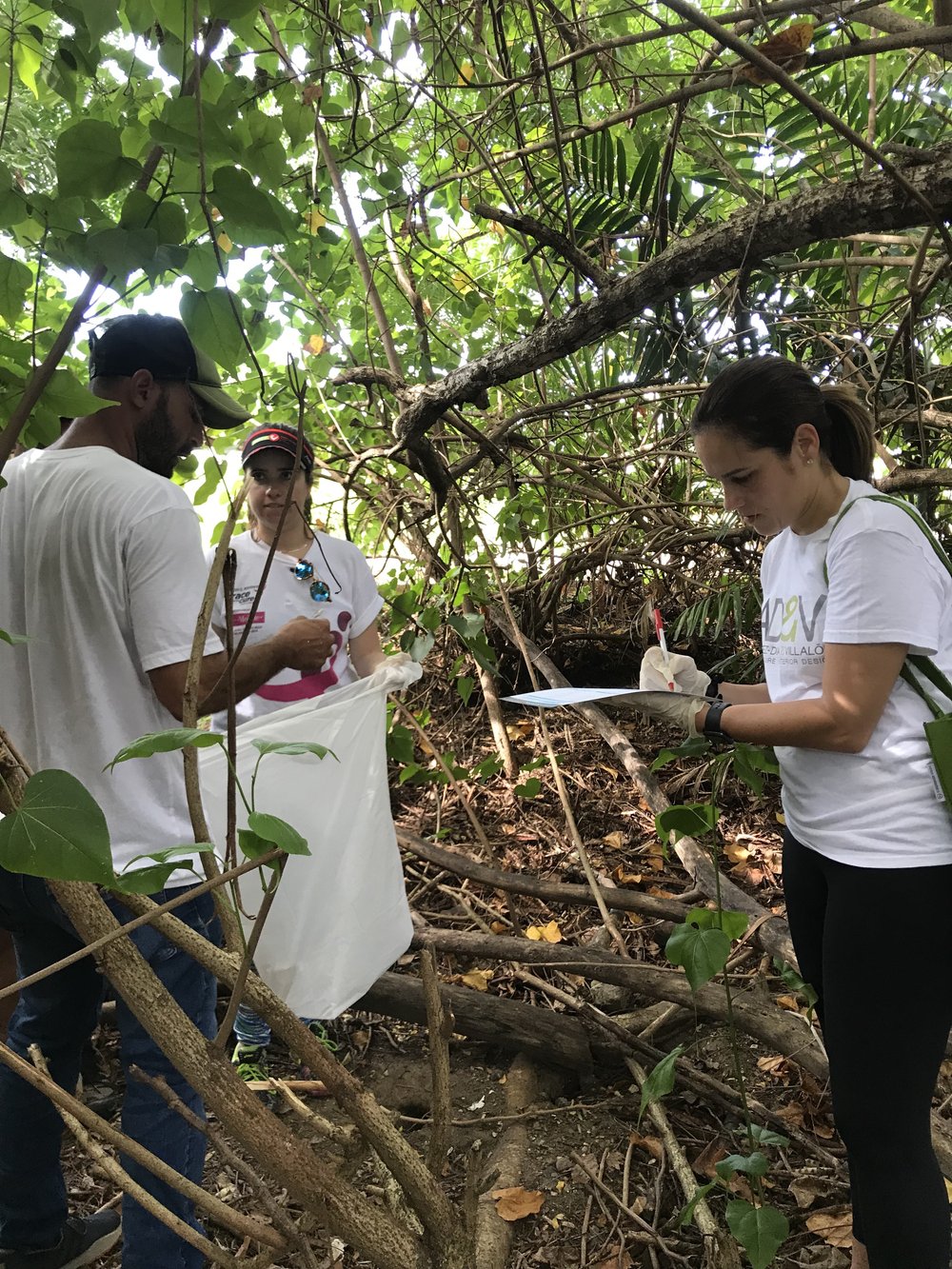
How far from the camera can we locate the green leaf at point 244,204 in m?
1.03

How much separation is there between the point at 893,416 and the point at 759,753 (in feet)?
5.06

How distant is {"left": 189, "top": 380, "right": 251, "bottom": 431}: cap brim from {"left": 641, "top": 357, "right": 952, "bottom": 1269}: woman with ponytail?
100cm

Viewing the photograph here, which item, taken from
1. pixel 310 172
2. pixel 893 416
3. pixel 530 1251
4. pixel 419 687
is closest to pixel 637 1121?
pixel 530 1251

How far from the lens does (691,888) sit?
274cm

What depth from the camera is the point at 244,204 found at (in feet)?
3.44

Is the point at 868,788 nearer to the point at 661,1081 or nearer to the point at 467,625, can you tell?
the point at 661,1081

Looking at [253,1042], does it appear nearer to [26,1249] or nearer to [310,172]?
[26,1249]

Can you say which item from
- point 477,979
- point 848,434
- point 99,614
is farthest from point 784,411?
point 477,979

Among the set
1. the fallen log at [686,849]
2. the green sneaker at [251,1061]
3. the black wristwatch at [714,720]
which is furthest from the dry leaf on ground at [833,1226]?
the green sneaker at [251,1061]

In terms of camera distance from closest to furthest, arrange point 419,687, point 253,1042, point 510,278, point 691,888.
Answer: point 253,1042, point 691,888, point 510,278, point 419,687

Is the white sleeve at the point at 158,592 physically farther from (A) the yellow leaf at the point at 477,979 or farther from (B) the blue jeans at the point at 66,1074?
(A) the yellow leaf at the point at 477,979

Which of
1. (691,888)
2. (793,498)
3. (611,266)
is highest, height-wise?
(611,266)

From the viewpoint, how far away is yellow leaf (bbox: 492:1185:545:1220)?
66.8 inches

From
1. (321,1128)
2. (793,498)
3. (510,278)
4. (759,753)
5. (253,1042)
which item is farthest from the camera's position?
(510,278)
